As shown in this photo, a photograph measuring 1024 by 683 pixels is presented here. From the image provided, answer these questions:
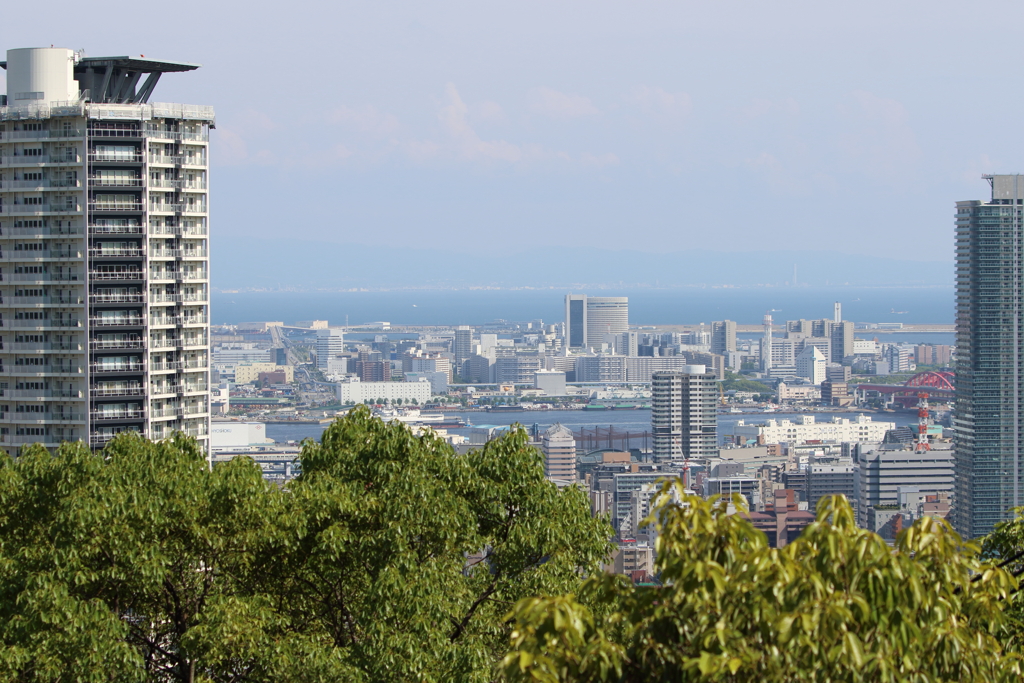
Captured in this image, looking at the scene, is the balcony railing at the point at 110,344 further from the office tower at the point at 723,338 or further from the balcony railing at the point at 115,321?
the office tower at the point at 723,338

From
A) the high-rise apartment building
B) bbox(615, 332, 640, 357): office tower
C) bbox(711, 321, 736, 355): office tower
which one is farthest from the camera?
the high-rise apartment building

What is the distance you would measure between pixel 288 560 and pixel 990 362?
38.8m

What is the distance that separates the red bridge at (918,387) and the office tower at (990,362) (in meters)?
38.4

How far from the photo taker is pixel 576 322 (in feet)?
386

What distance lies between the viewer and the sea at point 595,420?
6569 centimetres

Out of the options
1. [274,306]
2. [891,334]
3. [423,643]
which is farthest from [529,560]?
[274,306]

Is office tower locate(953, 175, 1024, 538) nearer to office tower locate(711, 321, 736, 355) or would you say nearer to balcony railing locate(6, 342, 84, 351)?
balcony railing locate(6, 342, 84, 351)

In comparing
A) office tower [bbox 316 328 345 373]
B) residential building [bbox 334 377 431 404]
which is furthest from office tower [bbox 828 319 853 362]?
office tower [bbox 316 328 345 373]

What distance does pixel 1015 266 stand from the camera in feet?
135

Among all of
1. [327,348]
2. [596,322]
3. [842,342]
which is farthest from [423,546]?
[596,322]

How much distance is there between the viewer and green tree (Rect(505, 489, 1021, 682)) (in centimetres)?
294

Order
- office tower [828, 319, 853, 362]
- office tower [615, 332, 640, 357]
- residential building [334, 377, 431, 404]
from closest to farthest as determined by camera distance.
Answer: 1. residential building [334, 377, 431, 404]
2. office tower [615, 332, 640, 357]
3. office tower [828, 319, 853, 362]

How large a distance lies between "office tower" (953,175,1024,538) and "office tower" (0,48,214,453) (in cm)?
2993

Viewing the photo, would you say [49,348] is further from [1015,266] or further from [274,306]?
[274,306]
